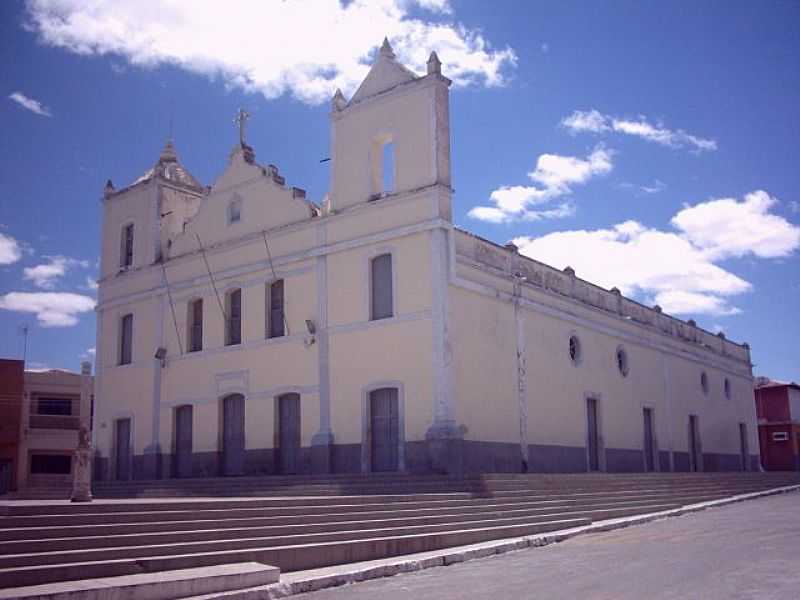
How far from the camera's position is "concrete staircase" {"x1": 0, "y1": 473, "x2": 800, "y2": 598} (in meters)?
9.58

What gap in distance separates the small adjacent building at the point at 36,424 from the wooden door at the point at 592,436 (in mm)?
22112

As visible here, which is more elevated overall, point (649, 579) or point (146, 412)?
point (146, 412)

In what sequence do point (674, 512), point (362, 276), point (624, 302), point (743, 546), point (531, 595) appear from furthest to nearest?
point (624, 302), point (362, 276), point (674, 512), point (743, 546), point (531, 595)

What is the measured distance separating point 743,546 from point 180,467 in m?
17.5

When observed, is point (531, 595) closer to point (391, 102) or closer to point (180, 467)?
point (391, 102)

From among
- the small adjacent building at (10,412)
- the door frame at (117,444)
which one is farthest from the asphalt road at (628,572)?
the small adjacent building at (10,412)

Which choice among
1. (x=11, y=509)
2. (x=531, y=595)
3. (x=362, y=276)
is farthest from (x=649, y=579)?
(x=362, y=276)

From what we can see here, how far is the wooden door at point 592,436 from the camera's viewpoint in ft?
91.1

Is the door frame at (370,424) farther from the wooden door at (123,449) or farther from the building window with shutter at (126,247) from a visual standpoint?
the building window with shutter at (126,247)

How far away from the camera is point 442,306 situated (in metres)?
20.8

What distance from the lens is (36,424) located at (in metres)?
40.0

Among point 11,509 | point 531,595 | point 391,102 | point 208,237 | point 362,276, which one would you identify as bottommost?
point 531,595

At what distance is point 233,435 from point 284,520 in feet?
42.7

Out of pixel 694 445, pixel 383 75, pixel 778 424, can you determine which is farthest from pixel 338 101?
pixel 778 424
